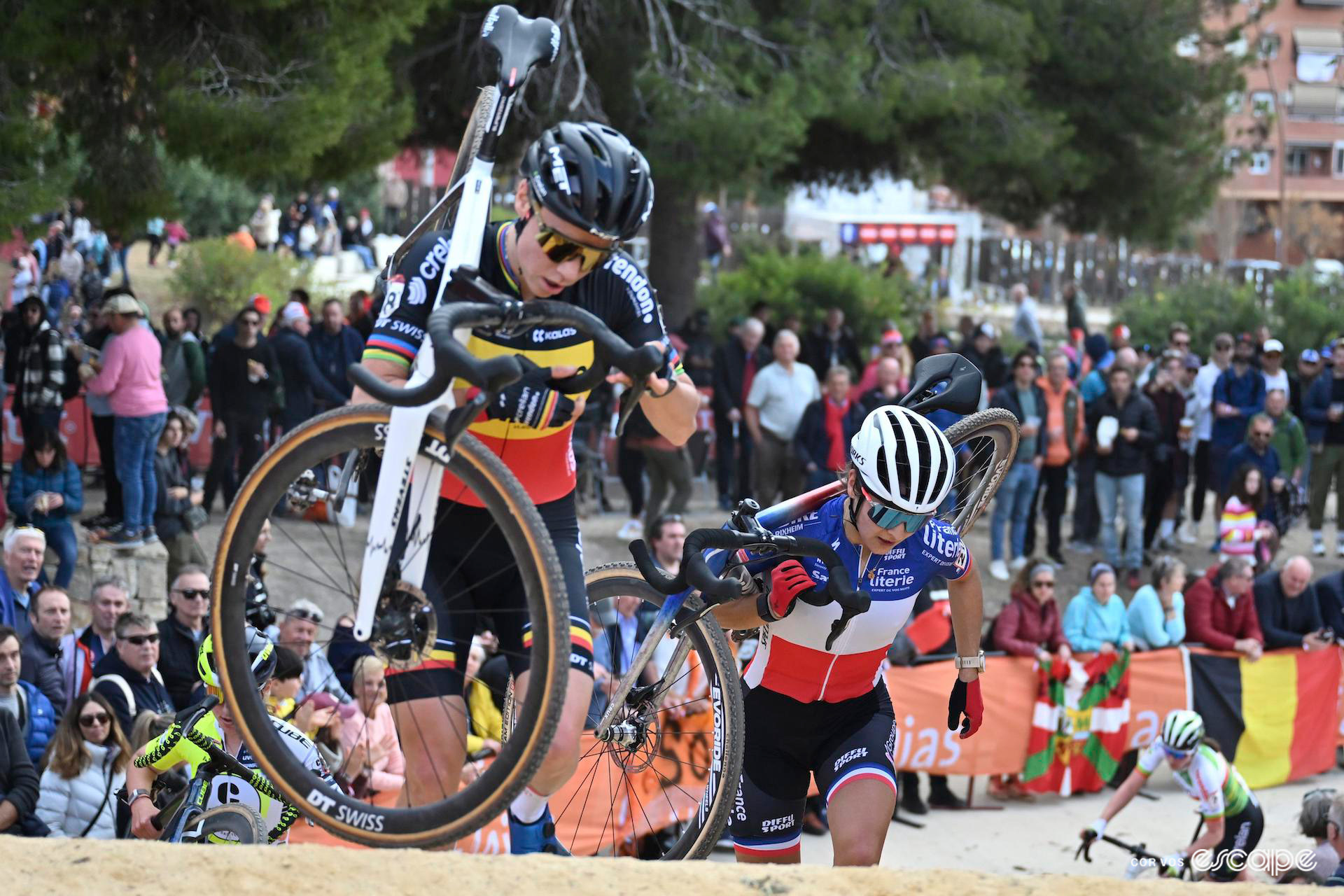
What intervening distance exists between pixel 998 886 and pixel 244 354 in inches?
394

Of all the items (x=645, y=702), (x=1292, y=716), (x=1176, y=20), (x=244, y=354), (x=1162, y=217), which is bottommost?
(x=1292, y=716)

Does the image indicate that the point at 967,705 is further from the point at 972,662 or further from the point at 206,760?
the point at 206,760

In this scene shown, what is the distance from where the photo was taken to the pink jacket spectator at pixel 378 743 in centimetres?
665

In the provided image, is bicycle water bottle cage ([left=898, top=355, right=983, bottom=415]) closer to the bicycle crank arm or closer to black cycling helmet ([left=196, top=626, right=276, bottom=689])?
the bicycle crank arm

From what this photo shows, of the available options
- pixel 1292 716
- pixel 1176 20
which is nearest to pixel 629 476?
pixel 1292 716

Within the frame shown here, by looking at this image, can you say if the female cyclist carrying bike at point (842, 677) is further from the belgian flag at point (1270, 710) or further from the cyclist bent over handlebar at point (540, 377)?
the belgian flag at point (1270, 710)

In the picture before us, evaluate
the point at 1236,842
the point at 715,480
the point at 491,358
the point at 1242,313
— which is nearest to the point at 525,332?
the point at 491,358

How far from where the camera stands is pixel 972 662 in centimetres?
549

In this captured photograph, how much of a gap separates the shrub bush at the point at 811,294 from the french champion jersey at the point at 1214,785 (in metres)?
11.2

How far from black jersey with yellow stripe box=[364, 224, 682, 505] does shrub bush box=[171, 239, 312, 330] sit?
1902 cm

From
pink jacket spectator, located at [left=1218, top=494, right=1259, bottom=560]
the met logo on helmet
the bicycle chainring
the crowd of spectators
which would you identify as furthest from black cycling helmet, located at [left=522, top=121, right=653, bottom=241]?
pink jacket spectator, located at [left=1218, top=494, right=1259, bottom=560]

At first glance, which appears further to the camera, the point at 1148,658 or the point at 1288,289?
the point at 1288,289

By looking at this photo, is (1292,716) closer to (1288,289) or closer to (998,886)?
(998,886)

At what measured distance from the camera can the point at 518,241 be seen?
13.2 feet
